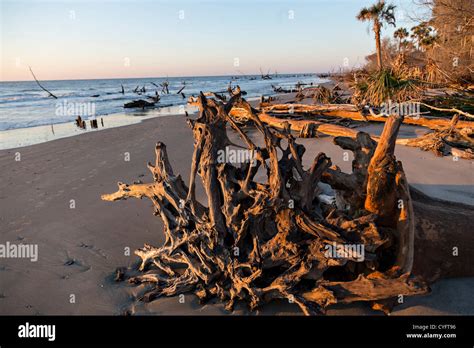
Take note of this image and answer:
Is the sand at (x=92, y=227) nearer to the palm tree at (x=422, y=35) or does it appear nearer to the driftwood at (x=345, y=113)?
the driftwood at (x=345, y=113)

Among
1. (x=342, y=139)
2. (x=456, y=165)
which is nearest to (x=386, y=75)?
(x=456, y=165)

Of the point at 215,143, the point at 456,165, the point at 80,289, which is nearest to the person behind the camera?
the point at 215,143

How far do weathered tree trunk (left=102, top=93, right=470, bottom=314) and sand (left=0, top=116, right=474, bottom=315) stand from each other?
0.34m

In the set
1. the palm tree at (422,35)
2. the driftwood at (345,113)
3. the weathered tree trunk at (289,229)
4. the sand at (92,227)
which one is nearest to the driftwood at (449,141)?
the sand at (92,227)

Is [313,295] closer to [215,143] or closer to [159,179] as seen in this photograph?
[215,143]

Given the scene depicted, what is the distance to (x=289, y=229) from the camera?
3.57m

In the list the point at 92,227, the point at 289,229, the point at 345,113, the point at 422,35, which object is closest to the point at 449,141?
the point at 345,113

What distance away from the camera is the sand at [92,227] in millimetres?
3885

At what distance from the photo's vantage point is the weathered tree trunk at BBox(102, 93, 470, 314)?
3238 mm

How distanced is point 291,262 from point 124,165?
763 centimetres

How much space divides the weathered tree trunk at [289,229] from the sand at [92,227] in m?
0.34

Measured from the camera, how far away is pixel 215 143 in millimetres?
3785

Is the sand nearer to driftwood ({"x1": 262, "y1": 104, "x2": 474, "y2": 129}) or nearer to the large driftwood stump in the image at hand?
the large driftwood stump

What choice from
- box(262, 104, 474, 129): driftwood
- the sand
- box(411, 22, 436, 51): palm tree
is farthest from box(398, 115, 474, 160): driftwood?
box(411, 22, 436, 51): palm tree
